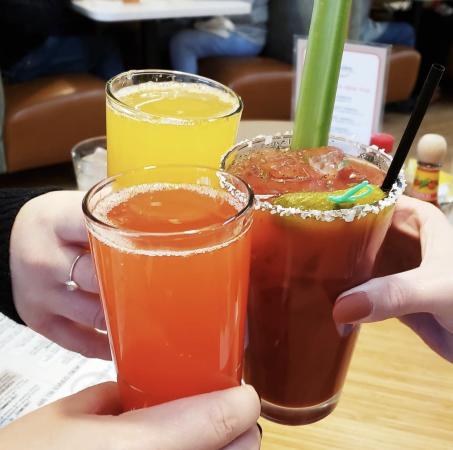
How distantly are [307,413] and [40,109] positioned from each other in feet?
9.38

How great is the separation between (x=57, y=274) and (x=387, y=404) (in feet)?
1.81

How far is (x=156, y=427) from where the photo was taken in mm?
604

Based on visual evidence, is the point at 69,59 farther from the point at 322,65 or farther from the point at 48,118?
the point at 322,65

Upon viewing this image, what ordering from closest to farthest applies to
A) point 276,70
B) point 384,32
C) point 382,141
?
point 382,141 < point 276,70 < point 384,32

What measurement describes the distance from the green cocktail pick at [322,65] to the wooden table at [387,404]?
45 cm

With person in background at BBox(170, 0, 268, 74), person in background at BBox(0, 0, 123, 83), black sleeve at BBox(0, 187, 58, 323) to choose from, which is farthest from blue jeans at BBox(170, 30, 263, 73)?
black sleeve at BBox(0, 187, 58, 323)

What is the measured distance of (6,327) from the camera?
113cm

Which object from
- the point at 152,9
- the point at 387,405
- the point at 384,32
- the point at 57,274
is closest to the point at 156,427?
the point at 57,274

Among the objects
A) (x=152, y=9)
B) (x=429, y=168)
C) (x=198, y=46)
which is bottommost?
(x=198, y=46)

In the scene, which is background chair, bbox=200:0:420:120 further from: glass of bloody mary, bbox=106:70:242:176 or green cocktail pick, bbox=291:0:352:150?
green cocktail pick, bbox=291:0:352:150

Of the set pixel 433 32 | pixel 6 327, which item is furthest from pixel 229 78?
pixel 6 327

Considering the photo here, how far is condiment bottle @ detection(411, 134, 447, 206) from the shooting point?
1.47 meters

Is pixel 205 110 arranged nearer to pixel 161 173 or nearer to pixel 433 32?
pixel 161 173

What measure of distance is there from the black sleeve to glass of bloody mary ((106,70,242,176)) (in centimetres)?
24
